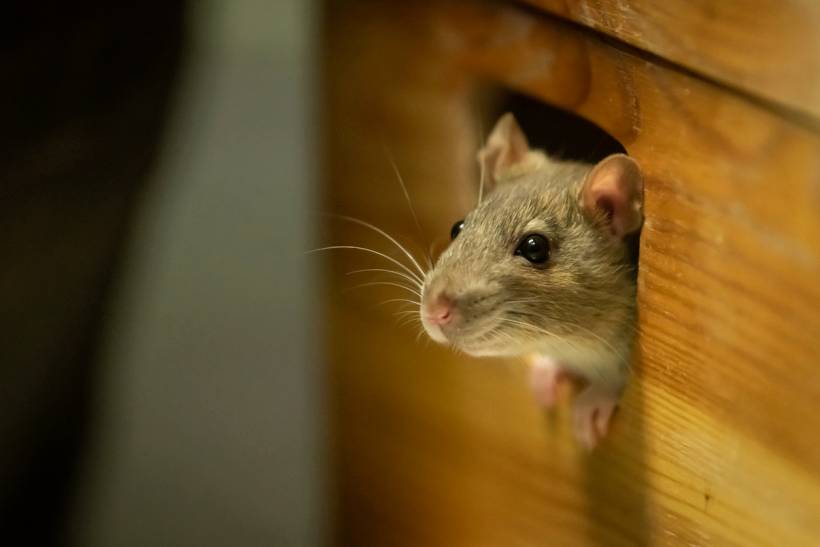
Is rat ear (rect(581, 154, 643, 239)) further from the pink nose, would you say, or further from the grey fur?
the pink nose

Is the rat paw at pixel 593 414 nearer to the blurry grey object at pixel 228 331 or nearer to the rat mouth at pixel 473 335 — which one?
the rat mouth at pixel 473 335

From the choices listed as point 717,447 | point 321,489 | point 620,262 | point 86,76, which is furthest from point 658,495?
point 321,489

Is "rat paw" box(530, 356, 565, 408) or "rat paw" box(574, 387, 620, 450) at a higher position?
"rat paw" box(530, 356, 565, 408)

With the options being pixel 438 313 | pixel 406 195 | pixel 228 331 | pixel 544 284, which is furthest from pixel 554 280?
pixel 228 331

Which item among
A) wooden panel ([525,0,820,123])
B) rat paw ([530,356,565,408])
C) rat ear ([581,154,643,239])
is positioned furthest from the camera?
rat paw ([530,356,565,408])

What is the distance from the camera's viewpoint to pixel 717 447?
0.68 m

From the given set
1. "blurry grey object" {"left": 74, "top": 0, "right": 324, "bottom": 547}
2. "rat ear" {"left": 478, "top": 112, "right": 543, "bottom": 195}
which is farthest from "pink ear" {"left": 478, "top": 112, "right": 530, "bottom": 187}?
"blurry grey object" {"left": 74, "top": 0, "right": 324, "bottom": 547}

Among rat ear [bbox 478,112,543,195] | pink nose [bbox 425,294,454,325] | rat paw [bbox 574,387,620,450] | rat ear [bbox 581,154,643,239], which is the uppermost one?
rat ear [bbox 478,112,543,195]

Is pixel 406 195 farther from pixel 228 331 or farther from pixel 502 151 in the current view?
pixel 228 331

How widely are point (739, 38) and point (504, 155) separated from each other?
0.41 metres

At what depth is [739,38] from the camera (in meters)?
0.58

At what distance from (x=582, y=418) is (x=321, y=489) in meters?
1.23

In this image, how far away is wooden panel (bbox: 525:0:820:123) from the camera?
0.53m

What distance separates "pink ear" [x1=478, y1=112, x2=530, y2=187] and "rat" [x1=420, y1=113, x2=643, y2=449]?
0.07m
